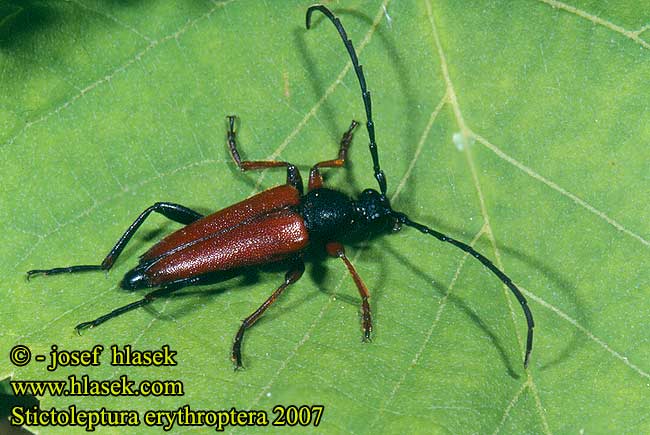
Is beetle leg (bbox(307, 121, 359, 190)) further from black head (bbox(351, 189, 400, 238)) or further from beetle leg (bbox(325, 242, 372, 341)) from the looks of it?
beetle leg (bbox(325, 242, 372, 341))

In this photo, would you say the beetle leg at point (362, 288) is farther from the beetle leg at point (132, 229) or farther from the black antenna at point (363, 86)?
the beetle leg at point (132, 229)

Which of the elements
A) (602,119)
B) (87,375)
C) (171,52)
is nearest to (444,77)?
(602,119)

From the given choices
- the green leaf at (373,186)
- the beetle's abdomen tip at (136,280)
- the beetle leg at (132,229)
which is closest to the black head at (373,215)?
the green leaf at (373,186)

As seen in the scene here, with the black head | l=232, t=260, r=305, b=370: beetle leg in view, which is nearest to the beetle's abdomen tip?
l=232, t=260, r=305, b=370: beetle leg

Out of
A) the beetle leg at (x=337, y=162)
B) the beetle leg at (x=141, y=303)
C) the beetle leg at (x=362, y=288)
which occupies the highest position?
the beetle leg at (x=337, y=162)

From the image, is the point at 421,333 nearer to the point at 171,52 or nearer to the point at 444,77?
the point at 444,77

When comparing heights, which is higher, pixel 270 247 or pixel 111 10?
pixel 111 10

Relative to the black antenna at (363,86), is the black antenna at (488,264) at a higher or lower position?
lower
